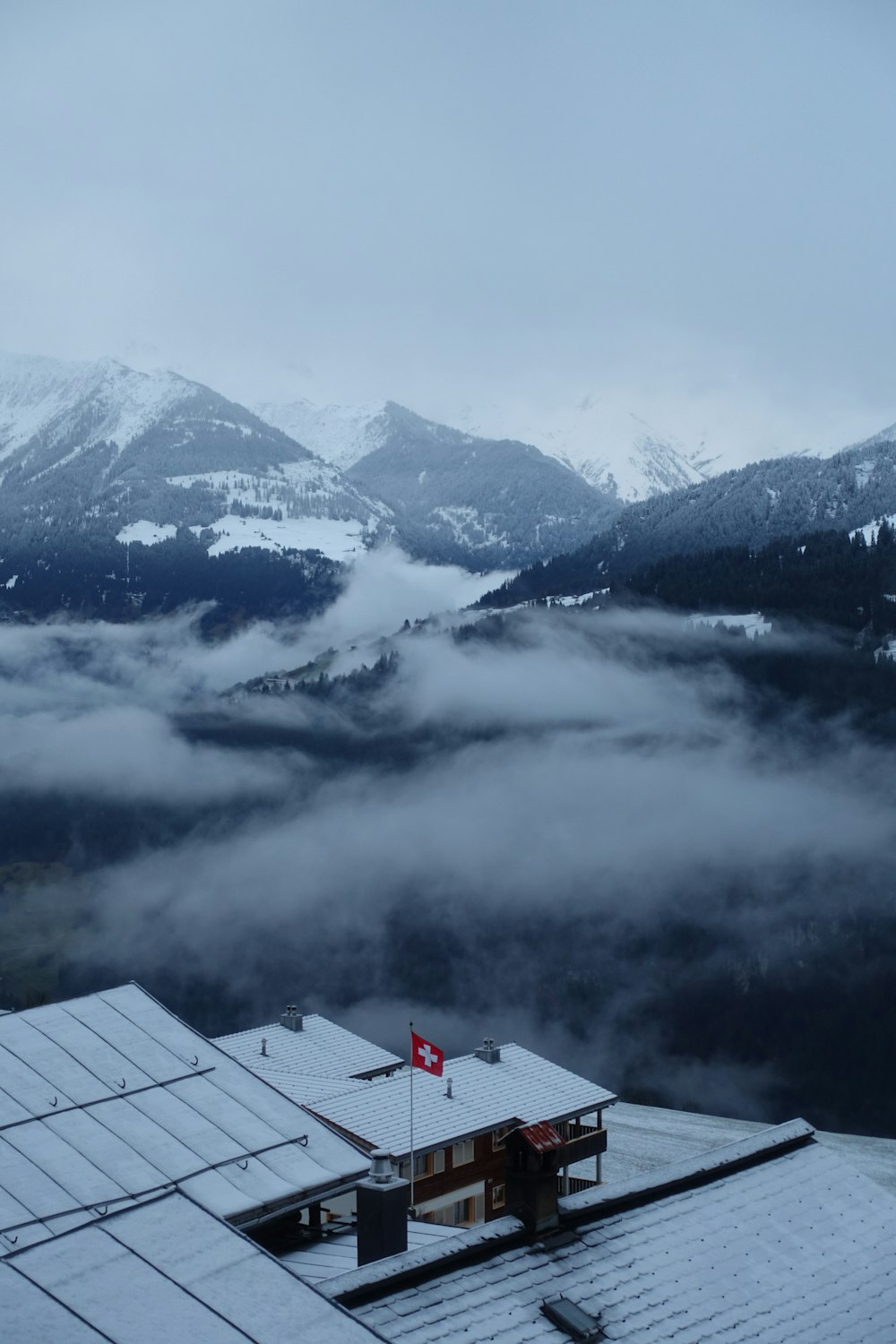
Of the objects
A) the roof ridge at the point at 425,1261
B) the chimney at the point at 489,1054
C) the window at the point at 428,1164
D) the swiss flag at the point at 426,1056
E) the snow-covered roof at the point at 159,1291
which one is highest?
the snow-covered roof at the point at 159,1291

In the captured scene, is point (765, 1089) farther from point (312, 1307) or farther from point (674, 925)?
point (312, 1307)

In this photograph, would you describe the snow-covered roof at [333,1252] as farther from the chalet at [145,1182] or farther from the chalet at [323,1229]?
the chalet at [145,1182]

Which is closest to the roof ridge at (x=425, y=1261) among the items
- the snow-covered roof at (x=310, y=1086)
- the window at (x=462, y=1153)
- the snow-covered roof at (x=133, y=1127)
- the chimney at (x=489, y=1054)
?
the snow-covered roof at (x=133, y=1127)

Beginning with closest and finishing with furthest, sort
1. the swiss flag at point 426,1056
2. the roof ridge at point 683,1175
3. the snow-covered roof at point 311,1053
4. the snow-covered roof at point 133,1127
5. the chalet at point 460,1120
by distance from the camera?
1. the roof ridge at point 683,1175
2. the snow-covered roof at point 133,1127
3. the swiss flag at point 426,1056
4. the chalet at point 460,1120
5. the snow-covered roof at point 311,1053

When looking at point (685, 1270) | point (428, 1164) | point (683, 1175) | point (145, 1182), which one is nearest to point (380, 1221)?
point (145, 1182)

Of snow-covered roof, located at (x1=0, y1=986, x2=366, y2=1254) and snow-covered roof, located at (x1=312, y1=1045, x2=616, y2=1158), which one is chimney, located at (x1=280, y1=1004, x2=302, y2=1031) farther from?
snow-covered roof, located at (x1=0, y1=986, x2=366, y2=1254)

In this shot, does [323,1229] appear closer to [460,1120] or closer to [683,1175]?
[683,1175]
